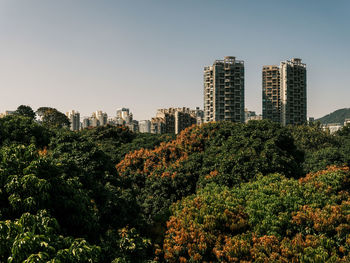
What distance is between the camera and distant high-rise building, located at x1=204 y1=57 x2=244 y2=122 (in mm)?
69438

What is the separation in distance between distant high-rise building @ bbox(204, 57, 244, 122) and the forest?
51838 mm

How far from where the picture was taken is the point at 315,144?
4103 centimetres

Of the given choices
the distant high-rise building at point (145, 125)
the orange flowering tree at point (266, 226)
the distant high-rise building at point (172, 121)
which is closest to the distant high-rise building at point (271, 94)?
the distant high-rise building at point (172, 121)

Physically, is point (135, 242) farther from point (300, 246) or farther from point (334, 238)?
point (334, 238)

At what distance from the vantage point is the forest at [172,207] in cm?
629

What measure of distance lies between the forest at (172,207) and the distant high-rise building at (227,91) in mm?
51838

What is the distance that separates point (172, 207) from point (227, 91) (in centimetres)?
6087

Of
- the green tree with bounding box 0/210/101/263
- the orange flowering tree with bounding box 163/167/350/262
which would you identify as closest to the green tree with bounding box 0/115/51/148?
the orange flowering tree with bounding box 163/167/350/262

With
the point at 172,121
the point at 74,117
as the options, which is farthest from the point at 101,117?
the point at 172,121

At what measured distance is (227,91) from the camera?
229ft

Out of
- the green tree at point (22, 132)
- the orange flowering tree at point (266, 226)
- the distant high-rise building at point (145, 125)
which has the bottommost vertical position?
the orange flowering tree at point (266, 226)

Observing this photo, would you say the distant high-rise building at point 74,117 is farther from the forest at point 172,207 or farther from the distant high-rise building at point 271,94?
the forest at point 172,207

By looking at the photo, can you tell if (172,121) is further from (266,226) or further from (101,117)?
(266,226)

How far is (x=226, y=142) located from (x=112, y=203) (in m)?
9.56
